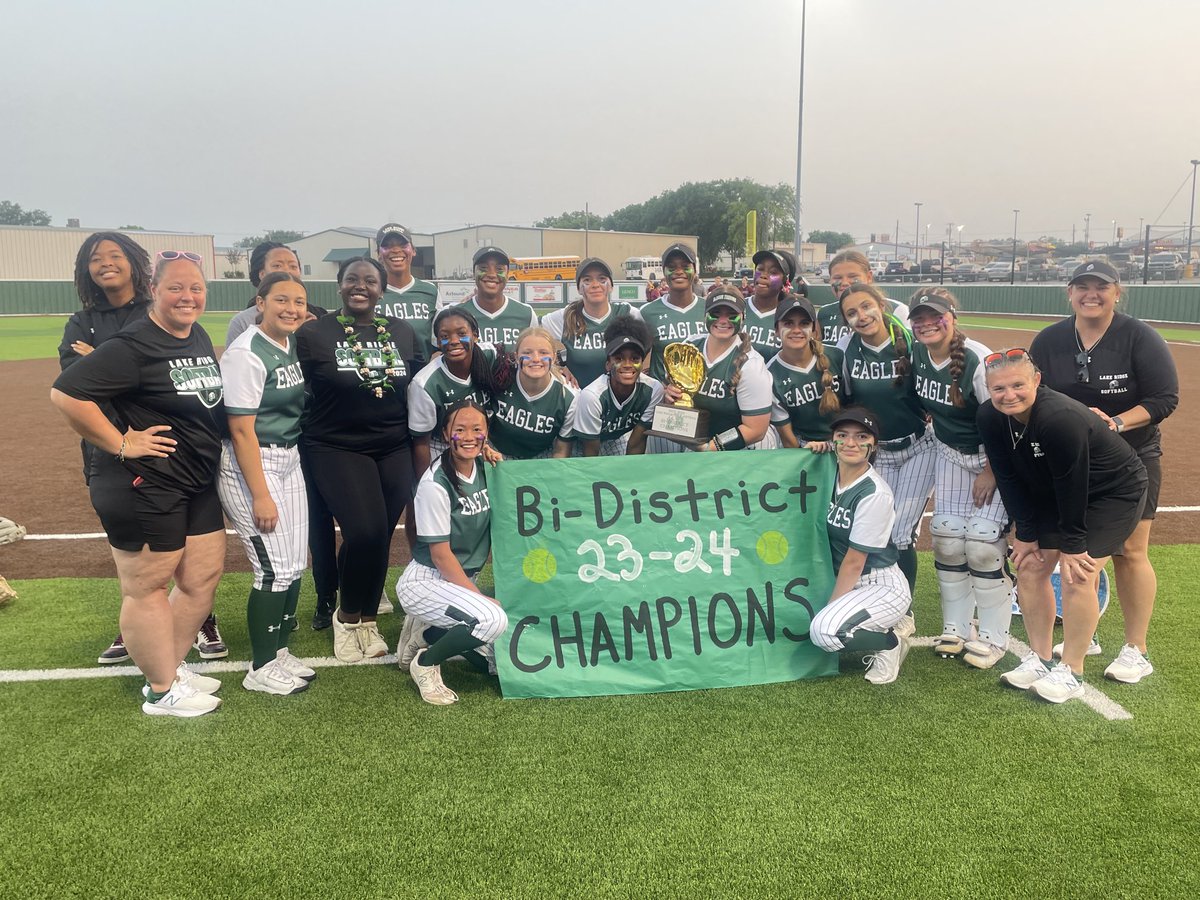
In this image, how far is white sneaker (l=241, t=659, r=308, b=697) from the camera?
4.14m

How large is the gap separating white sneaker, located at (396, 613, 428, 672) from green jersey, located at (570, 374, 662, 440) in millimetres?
1313

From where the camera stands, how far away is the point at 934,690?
4.12m

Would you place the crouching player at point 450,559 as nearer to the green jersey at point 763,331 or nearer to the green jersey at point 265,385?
the green jersey at point 265,385

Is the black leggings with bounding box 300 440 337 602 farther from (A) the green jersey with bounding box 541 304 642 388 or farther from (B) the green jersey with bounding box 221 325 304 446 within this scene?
(A) the green jersey with bounding box 541 304 642 388

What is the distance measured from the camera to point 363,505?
4.48 metres

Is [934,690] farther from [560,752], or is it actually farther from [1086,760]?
[560,752]

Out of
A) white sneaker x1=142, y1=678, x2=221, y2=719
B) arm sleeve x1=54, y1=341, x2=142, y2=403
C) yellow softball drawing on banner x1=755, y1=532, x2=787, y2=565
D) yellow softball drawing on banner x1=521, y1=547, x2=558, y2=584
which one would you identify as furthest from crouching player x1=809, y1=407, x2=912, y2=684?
arm sleeve x1=54, y1=341, x2=142, y2=403

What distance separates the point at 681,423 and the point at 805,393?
2.70ft

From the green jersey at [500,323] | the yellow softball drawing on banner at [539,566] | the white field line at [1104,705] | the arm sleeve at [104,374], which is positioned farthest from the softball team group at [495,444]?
the green jersey at [500,323]

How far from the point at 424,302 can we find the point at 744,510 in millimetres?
2639

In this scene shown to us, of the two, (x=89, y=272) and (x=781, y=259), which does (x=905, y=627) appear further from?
(x=89, y=272)

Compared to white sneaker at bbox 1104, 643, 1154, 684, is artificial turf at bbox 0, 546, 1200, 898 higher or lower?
lower

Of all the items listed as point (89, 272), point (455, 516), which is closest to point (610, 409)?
point (455, 516)

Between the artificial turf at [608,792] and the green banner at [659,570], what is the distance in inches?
6.6
